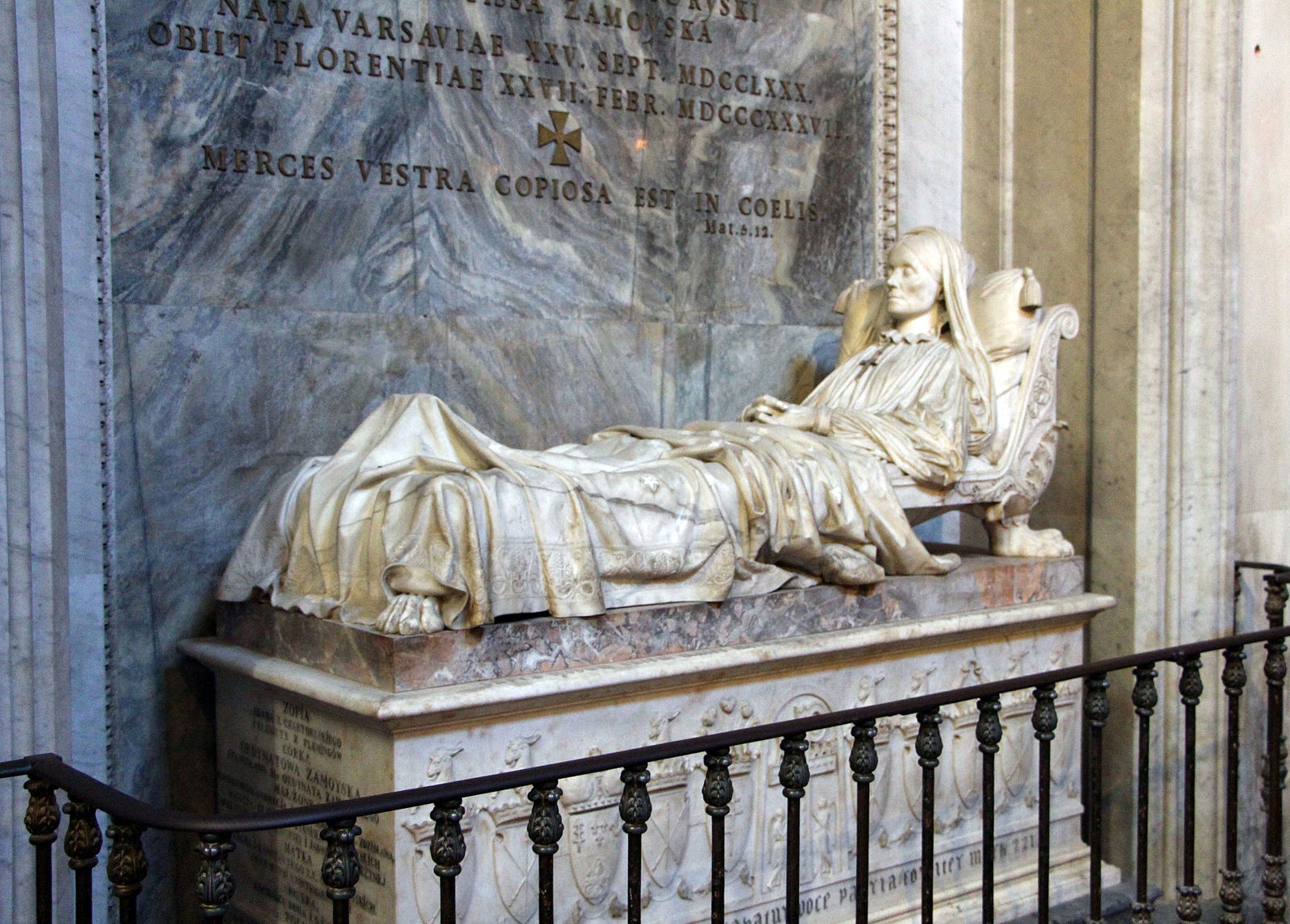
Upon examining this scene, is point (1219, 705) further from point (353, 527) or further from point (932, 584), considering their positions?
point (353, 527)

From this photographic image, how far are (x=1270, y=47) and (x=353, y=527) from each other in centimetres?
370

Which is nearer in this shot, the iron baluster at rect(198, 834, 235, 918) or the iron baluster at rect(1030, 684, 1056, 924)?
the iron baluster at rect(198, 834, 235, 918)

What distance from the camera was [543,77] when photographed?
4066 mm

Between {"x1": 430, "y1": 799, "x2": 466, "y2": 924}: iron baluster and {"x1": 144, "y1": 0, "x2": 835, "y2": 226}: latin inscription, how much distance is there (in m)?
2.15

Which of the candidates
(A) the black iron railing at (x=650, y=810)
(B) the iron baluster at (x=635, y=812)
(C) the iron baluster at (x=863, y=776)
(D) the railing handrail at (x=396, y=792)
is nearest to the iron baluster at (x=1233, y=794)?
(A) the black iron railing at (x=650, y=810)

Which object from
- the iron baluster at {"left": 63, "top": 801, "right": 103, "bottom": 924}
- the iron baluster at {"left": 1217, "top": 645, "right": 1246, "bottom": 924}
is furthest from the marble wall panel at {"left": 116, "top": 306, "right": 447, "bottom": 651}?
the iron baluster at {"left": 1217, "top": 645, "right": 1246, "bottom": 924}

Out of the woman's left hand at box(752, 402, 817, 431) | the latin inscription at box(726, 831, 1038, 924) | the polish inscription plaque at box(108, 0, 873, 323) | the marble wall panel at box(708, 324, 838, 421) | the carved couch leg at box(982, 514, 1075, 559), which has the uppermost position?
the polish inscription plaque at box(108, 0, 873, 323)

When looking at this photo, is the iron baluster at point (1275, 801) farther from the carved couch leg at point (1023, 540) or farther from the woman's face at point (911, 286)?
the woman's face at point (911, 286)

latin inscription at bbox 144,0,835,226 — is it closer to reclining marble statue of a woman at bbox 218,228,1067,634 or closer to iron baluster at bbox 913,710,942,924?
reclining marble statue of a woman at bbox 218,228,1067,634

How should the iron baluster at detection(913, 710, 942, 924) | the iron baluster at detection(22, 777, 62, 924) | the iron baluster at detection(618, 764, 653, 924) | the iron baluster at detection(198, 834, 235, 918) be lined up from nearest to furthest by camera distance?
the iron baluster at detection(198, 834, 235, 918)
the iron baluster at detection(22, 777, 62, 924)
the iron baluster at detection(618, 764, 653, 924)
the iron baluster at detection(913, 710, 942, 924)

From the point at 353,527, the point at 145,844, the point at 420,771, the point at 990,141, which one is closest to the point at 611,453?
the point at 353,527

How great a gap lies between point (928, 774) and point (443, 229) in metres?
2.11

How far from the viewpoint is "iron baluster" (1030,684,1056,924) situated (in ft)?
9.47

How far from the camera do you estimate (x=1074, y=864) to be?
13.2 feet
